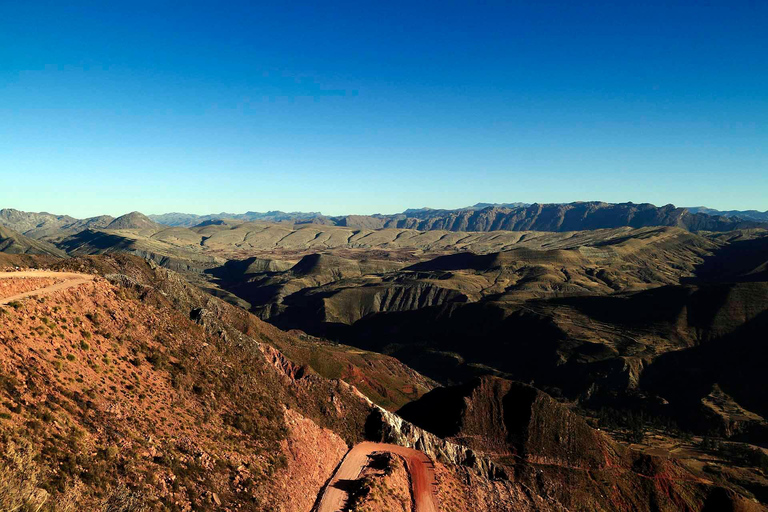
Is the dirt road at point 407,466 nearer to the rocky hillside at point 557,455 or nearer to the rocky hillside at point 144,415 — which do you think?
the rocky hillside at point 144,415

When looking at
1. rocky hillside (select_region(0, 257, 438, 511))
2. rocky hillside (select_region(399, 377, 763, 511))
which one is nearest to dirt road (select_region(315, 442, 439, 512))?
rocky hillside (select_region(0, 257, 438, 511))

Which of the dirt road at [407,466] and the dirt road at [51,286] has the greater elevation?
the dirt road at [51,286]

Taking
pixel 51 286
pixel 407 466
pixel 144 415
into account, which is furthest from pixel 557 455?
pixel 51 286

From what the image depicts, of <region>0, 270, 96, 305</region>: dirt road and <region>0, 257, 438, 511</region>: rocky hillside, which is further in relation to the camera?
<region>0, 270, 96, 305</region>: dirt road

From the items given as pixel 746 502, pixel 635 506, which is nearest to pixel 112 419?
pixel 635 506

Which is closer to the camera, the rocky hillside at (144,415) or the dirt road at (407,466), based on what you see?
the rocky hillside at (144,415)

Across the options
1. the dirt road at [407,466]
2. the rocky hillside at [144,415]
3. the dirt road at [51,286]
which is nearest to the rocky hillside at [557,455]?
the dirt road at [407,466]

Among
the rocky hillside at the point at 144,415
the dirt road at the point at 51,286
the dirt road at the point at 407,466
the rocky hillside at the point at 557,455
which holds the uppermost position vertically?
the dirt road at the point at 51,286

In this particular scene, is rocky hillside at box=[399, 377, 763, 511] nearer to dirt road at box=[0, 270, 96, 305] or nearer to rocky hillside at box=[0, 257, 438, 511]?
rocky hillside at box=[0, 257, 438, 511]
